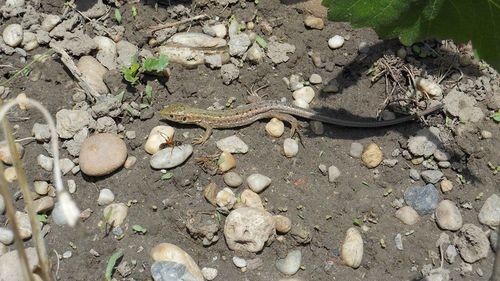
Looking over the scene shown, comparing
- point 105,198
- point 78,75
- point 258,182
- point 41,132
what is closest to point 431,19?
point 258,182

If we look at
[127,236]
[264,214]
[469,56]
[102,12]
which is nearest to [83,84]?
[102,12]

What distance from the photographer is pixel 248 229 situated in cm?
406

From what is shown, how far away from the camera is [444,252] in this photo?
420 centimetres

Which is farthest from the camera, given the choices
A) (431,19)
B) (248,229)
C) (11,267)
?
(248,229)

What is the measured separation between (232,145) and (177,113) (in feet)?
1.63

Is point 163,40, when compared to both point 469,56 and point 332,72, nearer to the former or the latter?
point 332,72

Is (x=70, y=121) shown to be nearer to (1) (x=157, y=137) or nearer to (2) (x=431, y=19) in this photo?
(1) (x=157, y=137)

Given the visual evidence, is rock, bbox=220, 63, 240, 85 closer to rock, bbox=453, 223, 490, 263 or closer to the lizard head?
the lizard head

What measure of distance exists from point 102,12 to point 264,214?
216 centimetres

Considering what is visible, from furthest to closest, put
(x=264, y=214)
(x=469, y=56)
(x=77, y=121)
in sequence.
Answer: (x=469, y=56) → (x=77, y=121) → (x=264, y=214)

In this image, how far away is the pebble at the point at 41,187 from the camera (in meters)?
4.27

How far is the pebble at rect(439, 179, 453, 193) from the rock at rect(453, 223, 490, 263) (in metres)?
0.32

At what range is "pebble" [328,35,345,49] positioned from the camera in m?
4.82

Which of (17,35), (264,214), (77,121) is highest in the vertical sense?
(17,35)
